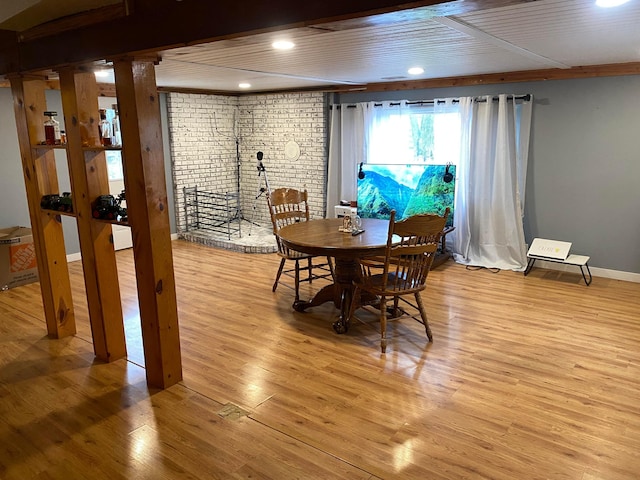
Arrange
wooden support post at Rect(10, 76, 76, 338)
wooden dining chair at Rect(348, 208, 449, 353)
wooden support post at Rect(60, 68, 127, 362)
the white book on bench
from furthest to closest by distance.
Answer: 1. the white book on bench
2. wooden support post at Rect(10, 76, 76, 338)
3. wooden dining chair at Rect(348, 208, 449, 353)
4. wooden support post at Rect(60, 68, 127, 362)

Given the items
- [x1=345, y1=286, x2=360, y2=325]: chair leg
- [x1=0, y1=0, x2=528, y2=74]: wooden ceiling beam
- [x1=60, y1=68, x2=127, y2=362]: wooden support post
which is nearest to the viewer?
[x1=0, y1=0, x2=528, y2=74]: wooden ceiling beam

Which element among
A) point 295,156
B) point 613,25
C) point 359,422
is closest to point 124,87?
point 359,422

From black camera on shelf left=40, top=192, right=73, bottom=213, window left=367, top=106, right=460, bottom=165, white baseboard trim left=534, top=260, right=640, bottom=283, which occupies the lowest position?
white baseboard trim left=534, top=260, right=640, bottom=283

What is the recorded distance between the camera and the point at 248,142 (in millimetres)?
7465

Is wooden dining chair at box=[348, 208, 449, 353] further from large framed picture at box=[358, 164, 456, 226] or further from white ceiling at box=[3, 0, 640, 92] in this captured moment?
large framed picture at box=[358, 164, 456, 226]

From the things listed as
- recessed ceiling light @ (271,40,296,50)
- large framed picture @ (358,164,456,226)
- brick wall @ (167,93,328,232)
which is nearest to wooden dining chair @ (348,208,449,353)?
recessed ceiling light @ (271,40,296,50)

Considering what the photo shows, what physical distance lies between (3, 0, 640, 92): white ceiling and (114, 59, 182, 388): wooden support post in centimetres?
26

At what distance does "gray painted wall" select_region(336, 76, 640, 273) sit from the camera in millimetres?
4641

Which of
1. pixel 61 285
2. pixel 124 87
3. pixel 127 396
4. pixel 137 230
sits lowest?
pixel 127 396

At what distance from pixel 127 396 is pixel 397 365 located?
5.62 feet

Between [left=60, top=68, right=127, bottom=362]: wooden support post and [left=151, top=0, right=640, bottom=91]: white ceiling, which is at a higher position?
[left=151, top=0, right=640, bottom=91]: white ceiling

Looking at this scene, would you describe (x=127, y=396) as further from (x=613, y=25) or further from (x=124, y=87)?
(x=613, y=25)

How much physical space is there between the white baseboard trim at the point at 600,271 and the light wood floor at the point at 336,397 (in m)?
0.67

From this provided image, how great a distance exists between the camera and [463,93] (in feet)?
17.9
